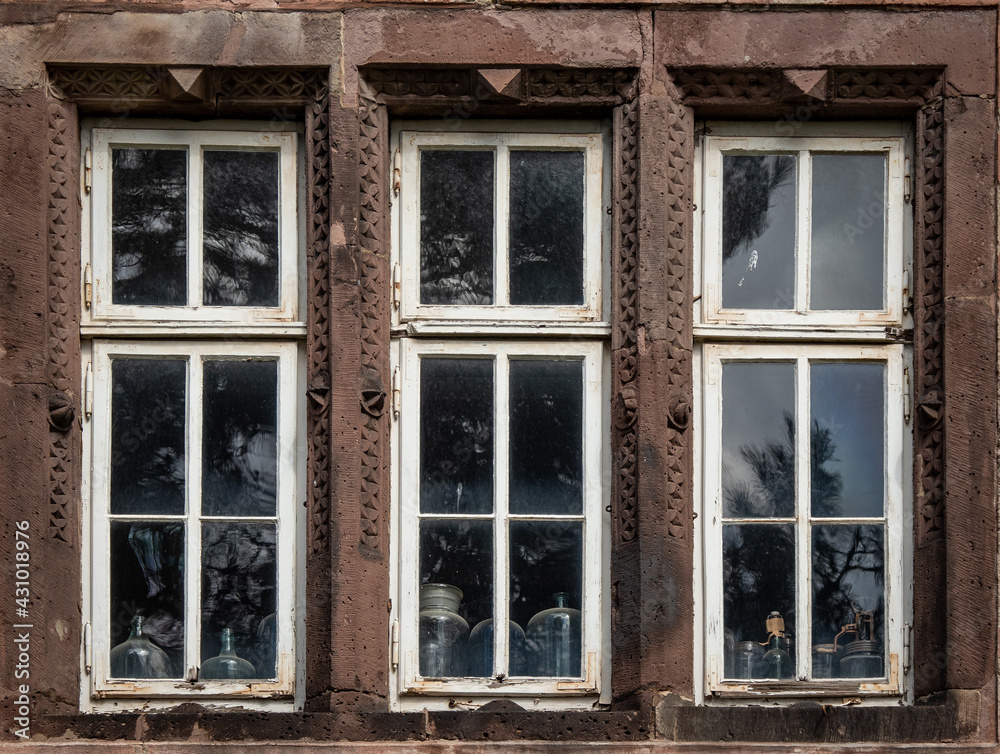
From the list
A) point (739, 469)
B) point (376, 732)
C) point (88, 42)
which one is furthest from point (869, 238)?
point (88, 42)

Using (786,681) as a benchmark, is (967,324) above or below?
above

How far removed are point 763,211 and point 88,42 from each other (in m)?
2.52

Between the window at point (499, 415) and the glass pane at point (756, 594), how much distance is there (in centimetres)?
46

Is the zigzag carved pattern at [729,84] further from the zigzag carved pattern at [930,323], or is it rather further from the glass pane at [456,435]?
the glass pane at [456,435]

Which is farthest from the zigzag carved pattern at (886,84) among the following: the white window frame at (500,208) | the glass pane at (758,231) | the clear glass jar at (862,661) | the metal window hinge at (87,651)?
the metal window hinge at (87,651)

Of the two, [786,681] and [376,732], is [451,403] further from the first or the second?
[786,681]

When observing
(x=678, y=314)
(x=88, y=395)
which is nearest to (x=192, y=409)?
(x=88, y=395)

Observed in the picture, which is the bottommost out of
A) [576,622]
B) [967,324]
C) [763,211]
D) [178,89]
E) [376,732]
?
[376,732]

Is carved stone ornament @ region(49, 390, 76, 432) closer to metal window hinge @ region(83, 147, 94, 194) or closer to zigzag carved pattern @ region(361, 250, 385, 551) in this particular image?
metal window hinge @ region(83, 147, 94, 194)

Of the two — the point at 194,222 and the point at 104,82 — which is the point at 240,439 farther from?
the point at 104,82

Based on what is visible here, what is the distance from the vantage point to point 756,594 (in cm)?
574

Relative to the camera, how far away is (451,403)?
581 cm

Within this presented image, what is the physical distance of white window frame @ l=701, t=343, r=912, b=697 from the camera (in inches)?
223

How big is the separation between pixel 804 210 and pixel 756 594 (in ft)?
4.64
